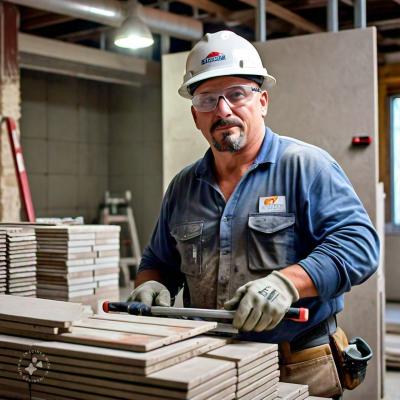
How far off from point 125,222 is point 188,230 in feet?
20.5

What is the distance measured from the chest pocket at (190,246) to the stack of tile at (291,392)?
562 mm

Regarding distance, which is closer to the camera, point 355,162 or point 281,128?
point 355,162

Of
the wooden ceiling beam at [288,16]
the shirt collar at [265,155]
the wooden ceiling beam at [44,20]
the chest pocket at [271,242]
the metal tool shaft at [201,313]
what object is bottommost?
the metal tool shaft at [201,313]

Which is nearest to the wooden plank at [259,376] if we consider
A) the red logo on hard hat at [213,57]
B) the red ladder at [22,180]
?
the red logo on hard hat at [213,57]

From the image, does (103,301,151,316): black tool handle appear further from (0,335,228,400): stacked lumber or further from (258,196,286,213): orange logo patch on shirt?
(258,196,286,213): orange logo patch on shirt

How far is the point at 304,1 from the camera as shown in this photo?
558cm

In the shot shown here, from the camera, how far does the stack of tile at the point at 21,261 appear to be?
3211 millimetres

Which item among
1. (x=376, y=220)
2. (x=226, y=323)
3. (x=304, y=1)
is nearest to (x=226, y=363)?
(x=226, y=323)

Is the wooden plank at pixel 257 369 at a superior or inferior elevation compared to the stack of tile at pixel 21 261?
inferior

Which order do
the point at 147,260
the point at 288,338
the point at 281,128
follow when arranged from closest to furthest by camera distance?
the point at 288,338
the point at 147,260
the point at 281,128

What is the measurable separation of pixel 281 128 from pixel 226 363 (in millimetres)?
2728

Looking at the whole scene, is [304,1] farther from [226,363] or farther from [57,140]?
[226,363]

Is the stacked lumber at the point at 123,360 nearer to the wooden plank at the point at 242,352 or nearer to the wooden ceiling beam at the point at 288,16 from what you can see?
the wooden plank at the point at 242,352

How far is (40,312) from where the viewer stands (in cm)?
153
